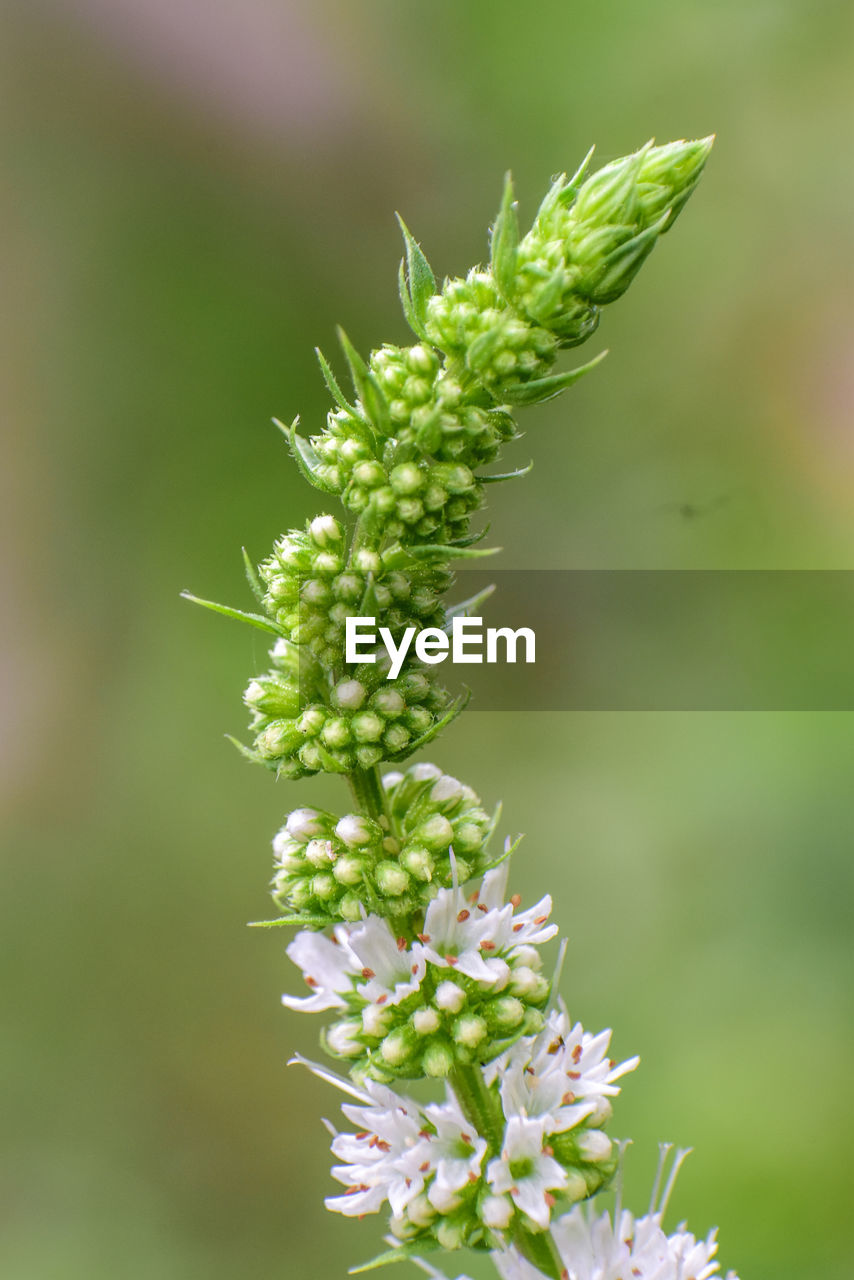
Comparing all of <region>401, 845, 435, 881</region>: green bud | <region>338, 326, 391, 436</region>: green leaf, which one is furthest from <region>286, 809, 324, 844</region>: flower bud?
<region>338, 326, 391, 436</region>: green leaf

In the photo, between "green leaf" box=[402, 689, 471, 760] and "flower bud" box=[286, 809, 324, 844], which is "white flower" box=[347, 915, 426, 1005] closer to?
"flower bud" box=[286, 809, 324, 844]

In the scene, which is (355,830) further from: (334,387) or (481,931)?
(334,387)

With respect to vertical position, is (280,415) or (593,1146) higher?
(280,415)

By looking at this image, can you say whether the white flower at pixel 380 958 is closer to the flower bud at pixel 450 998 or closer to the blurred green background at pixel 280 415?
the flower bud at pixel 450 998

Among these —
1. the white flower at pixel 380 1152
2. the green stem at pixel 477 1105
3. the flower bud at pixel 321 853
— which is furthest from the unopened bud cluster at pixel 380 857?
the white flower at pixel 380 1152

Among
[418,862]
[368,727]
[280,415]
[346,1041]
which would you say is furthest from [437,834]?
[280,415]
